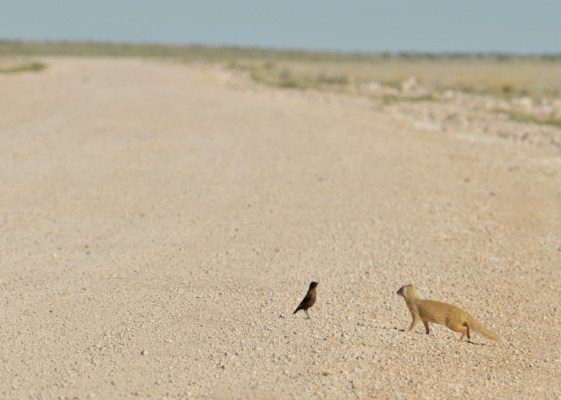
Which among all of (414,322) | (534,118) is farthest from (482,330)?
(534,118)

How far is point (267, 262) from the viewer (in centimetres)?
920

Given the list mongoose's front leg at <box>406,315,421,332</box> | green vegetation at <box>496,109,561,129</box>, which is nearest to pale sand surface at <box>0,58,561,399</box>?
mongoose's front leg at <box>406,315,421,332</box>

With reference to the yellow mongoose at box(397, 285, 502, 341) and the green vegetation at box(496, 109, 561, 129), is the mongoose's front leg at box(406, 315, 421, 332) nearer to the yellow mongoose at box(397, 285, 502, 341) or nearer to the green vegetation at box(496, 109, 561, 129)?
the yellow mongoose at box(397, 285, 502, 341)

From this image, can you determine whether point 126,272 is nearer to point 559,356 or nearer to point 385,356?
point 385,356

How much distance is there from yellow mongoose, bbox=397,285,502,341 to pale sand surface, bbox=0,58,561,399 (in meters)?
0.15

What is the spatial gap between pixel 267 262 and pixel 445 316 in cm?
253

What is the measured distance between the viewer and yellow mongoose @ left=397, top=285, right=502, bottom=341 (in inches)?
276

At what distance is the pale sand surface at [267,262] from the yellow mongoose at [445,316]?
15 centimetres

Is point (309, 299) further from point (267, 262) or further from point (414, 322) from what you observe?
point (267, 262)

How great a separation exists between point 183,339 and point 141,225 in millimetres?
3916

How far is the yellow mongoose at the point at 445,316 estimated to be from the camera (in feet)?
23.0

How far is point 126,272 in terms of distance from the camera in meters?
8.80

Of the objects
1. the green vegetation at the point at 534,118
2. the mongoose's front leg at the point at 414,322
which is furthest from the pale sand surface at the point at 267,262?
the green vegetation at the point at 534,118

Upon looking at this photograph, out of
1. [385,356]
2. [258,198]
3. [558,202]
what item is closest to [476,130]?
[558,202]
